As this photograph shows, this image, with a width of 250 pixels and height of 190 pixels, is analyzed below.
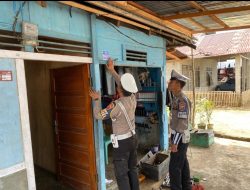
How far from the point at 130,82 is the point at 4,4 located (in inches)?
76.6

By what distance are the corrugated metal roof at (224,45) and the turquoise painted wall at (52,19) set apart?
10.7 metres

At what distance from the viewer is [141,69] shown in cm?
628

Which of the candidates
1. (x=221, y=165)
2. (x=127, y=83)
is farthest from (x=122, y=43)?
(x=221, y=165)

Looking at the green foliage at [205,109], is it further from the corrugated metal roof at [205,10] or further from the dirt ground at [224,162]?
the corrugated metal roof at [205,10]

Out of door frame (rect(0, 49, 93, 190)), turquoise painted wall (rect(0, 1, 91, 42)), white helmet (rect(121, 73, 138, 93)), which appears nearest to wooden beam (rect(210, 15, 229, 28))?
white helmet (rect(121, 73, 138, 93))

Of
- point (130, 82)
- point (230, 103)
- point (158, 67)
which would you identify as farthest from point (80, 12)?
point (230, 103)

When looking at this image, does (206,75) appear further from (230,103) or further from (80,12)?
(80,12)

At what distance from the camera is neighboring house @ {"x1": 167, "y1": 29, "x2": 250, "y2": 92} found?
45.2 feet

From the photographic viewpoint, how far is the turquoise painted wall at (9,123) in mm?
2605

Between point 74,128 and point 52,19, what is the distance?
2.01m

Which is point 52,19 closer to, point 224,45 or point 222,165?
point 222,165

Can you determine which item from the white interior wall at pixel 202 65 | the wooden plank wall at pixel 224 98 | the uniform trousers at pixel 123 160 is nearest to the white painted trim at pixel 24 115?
the uniform trousers at pixel 123 160

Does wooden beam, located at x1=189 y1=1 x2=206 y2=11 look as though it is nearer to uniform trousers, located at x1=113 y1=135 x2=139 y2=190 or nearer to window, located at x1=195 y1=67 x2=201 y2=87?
uniform trousers, located at x1=113 y1=135 x2=139 y2=190

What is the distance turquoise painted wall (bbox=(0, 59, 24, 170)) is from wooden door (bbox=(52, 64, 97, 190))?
1318mm
